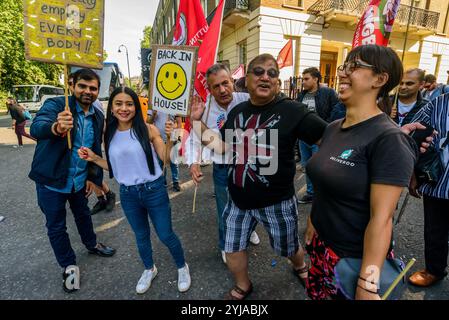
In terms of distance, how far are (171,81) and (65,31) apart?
39.5 inches

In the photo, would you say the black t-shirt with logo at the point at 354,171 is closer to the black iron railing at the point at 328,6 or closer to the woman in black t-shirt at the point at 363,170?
the woman in black t-shirt at the point at 363,170

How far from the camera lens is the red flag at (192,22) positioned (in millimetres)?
3820

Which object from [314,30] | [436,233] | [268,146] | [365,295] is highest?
[314,30]

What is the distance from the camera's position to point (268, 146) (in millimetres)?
1852

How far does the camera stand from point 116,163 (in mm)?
2145

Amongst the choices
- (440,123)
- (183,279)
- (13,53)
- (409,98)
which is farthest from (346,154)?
(13,53)

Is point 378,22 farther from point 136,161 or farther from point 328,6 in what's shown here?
point 328,6

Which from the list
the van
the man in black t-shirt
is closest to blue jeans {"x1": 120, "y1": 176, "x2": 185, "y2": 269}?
the man in black t-shirt

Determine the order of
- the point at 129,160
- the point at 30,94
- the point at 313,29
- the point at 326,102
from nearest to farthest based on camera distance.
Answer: the point at 129,160 → the point at 326,102 → the point at 313,29 → the point at 30,94

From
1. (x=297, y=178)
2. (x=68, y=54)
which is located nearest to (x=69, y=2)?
(x=68, y=54)

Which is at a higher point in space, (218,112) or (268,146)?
(218,112)

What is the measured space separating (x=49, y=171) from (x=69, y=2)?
1.50 m

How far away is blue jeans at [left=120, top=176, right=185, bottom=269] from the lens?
215 cm
